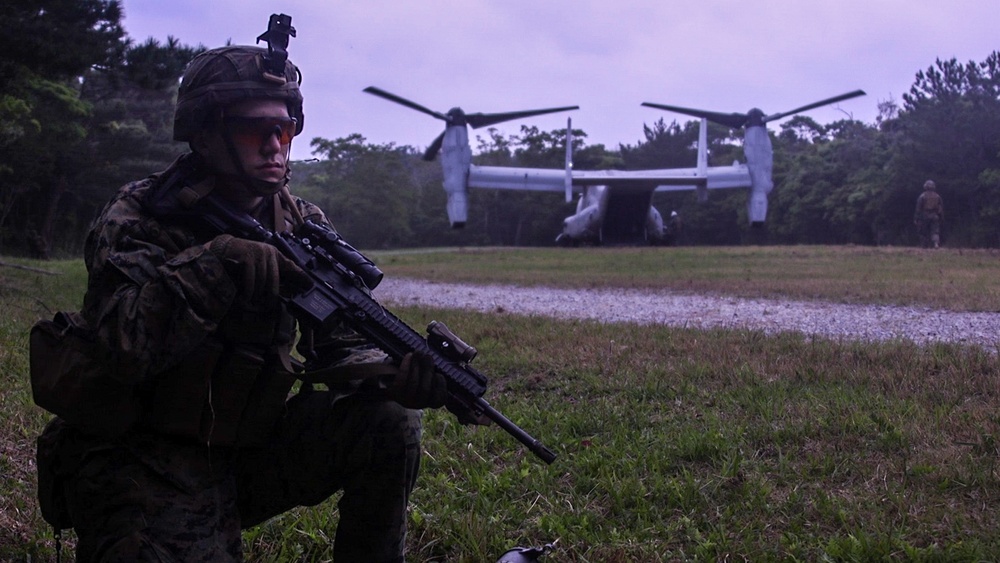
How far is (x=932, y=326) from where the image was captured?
678 cm

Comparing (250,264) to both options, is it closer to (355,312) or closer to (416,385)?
(355,312)

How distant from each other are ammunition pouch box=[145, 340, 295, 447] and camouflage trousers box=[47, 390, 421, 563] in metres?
0.07

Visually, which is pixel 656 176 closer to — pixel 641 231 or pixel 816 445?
pixel 641 231

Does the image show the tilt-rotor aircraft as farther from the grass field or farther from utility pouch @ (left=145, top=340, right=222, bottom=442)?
utility pouch @ (left=145, top=340, right=222, bottom=442)

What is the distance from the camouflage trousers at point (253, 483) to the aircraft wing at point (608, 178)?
3056 cm

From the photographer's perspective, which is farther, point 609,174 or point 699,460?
point 609,174

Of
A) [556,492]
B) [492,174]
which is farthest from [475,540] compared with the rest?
[492,174]

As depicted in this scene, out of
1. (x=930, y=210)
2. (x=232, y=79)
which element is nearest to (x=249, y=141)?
(x=232, y=79)

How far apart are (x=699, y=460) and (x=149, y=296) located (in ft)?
7.36

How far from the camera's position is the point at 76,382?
6.55ft

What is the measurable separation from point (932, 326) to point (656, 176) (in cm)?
2621

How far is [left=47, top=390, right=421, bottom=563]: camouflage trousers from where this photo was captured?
2.03 meters

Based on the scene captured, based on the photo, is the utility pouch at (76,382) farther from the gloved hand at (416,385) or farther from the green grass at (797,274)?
the green grass at (797,274)

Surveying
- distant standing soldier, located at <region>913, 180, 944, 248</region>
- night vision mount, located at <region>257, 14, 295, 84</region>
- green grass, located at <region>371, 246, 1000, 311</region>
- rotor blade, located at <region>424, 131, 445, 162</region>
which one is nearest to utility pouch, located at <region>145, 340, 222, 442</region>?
night vision mount, located at <region>257, 14, 295, 84</region>
